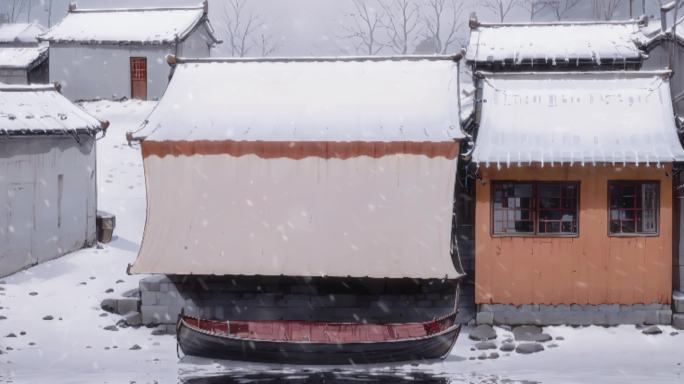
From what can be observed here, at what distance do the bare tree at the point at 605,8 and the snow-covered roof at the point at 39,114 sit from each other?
129ft

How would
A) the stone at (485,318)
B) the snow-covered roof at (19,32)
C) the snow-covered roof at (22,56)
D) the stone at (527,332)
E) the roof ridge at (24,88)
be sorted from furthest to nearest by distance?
the snow-covered roof at (19,32), the snow-covered roof at (22,56), the roof ridge at (24,88), the stone at (485,318), the stone at (527,332)

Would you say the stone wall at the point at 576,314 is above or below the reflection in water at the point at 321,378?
above

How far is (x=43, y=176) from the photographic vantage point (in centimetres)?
2506

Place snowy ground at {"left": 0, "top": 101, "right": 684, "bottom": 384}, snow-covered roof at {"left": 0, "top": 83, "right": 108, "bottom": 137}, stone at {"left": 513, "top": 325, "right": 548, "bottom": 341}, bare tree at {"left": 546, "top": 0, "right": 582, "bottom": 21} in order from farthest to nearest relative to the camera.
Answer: bare tree at {"left": 546, "top": 0, "right": 582, "bottom": 21}
snow-covered roof at {"left": 0, "top": 83, "right": 108, "bottom": 137}
stone at {"left": 513, "top": 325, "right": 548, "bottom": 341}
snowy ground at {"left": 0, "top": 101, "right": 684, "bottom": 384}

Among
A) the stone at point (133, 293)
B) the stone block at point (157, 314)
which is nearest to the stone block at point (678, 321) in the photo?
the stone block at point (157, 314)

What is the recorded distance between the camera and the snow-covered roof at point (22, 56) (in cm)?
4747

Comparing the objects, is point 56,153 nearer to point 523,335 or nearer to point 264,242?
point 264,242

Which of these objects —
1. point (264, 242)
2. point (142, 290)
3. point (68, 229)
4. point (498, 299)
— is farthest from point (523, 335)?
point (68, 229)

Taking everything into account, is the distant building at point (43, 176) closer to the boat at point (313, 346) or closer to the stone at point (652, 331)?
the boat at point (313, 346)

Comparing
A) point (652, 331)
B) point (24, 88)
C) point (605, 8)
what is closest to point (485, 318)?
point (652, 331)

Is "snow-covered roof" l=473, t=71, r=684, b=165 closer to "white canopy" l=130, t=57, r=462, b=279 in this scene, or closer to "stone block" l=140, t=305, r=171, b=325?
"white canopy" l=130, t=57, r=462, b=279

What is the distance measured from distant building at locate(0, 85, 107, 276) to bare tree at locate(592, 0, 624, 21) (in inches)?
1544

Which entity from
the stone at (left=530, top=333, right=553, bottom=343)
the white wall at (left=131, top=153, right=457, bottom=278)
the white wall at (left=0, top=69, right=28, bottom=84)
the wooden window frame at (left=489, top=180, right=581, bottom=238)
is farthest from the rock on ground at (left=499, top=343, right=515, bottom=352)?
the white wall at (left=0, top=69, right=28, bottom=84)

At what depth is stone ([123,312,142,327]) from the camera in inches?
802
